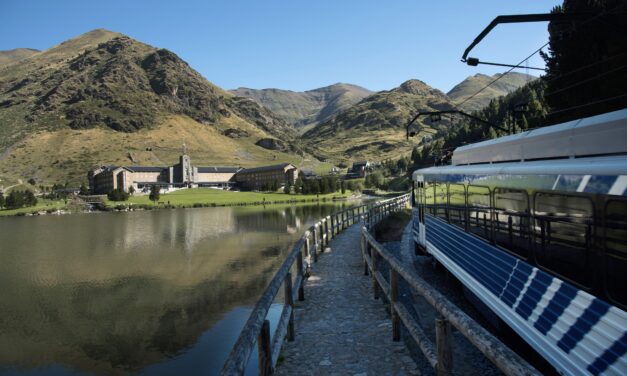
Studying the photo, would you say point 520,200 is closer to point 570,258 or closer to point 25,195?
point 570,258

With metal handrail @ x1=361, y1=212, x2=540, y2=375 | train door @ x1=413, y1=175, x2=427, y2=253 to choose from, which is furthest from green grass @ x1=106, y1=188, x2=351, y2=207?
metal handrail @ x1=361, y1=212, x2=540, y2=375

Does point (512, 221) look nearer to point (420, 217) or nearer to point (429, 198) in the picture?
point (429, 198)

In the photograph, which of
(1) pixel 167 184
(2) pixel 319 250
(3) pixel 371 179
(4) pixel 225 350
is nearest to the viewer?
(4) pixel 225 350

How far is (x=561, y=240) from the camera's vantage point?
20.1 ft

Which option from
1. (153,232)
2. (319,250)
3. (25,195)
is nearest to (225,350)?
(319,250)

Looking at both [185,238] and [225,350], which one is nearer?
[225,350]

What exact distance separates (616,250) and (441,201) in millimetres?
9359

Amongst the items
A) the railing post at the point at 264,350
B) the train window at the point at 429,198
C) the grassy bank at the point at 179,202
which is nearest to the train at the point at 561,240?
the railing post at the point at 264,350

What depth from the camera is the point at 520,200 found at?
750 centimetres

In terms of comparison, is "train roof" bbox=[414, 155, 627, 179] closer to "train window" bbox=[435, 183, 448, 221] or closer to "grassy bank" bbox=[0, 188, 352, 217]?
"train window" bbox=[435, 183, 448, 221]

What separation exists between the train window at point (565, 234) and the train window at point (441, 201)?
6.75 m

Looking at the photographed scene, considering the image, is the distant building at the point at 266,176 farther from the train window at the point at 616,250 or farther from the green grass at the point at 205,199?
the train window at the point at 616,250

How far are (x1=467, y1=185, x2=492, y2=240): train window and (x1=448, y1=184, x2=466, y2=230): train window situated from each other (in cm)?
55

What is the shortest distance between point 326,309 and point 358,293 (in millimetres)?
1608
